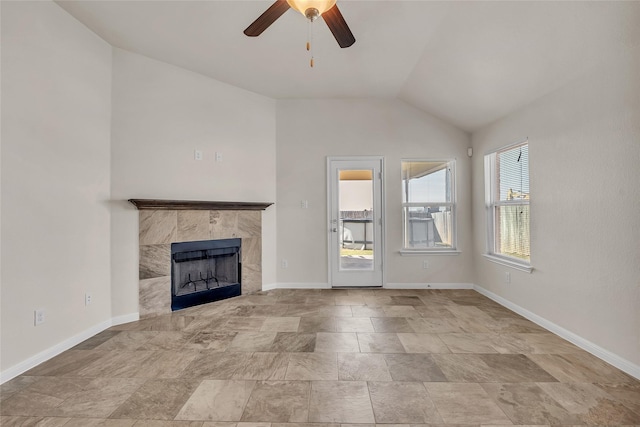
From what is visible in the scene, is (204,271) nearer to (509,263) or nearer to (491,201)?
(509,263)


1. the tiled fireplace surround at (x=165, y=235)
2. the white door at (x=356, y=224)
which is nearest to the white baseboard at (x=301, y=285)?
the white door at (x=356, y=224)

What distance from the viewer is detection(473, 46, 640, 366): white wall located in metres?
2.16

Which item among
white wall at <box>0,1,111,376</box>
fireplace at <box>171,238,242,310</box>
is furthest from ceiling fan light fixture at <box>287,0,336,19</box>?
fireplace at <box>171,238,242,310</box>

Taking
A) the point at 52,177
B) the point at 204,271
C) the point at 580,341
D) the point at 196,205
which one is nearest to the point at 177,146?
the point at 196,205

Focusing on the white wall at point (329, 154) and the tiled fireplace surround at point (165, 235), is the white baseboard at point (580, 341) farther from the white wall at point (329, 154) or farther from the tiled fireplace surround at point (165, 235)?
the tiled fireplace surround at point (165, 235)

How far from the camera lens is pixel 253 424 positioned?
1656 millimetres

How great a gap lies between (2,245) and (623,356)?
461cm

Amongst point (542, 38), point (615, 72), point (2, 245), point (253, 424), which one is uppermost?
point (542, 38)

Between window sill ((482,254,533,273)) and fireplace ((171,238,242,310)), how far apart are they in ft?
11.3

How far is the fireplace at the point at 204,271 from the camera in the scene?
3.63 metres

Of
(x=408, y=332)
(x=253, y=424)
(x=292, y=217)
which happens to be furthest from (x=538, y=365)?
(x=292, y=217)

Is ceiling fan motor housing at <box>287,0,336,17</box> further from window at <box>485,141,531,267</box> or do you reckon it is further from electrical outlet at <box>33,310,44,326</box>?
electrical outlet at <box>33,310,44,326</box>

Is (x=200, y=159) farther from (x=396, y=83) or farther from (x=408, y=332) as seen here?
(x=408, y=332)

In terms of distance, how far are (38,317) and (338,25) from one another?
3.23 m
